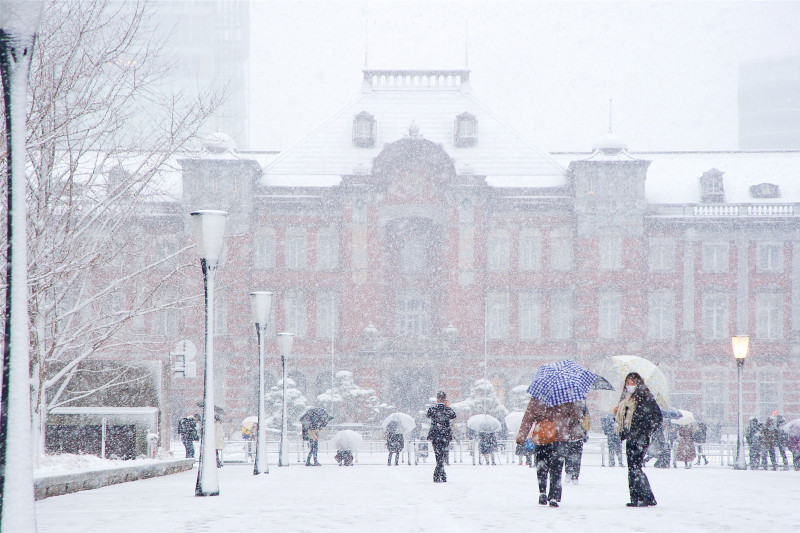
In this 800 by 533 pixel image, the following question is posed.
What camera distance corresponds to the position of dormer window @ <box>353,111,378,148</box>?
5722 cm

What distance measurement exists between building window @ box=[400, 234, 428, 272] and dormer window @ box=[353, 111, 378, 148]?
577cm

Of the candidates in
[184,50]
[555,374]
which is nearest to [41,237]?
[555,374]

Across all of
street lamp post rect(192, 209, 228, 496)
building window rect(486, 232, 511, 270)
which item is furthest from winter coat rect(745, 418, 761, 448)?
building window rect(486, 232, 511, 270)

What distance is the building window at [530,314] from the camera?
54.7 meters

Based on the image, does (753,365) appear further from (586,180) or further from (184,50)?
(184,50)

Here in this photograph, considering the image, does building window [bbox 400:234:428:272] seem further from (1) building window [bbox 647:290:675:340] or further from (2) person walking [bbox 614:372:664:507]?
(2) person walking [bbox 614:372:664:507]

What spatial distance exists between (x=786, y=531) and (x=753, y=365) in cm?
4768

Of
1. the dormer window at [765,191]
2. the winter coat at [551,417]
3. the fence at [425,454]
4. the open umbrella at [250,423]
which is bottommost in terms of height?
the fence at [425,454]

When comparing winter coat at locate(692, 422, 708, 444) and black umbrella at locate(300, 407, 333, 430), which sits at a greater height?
black umbrella at locate(300, 407, 333, 430)

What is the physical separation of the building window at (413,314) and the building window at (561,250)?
6.95 metres

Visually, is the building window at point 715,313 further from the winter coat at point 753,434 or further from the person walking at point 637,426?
the person walking at point 637,426

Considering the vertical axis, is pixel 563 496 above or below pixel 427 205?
below

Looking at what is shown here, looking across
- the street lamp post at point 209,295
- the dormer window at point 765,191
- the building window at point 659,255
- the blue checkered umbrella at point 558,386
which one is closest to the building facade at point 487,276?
the building window at point 659,255

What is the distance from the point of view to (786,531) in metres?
9.24
